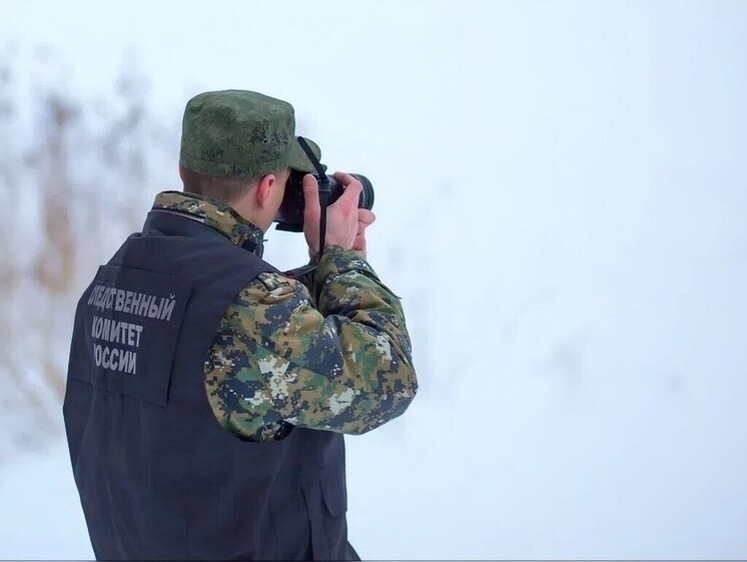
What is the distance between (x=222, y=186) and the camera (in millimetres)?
850

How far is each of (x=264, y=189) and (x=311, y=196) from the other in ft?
0.24

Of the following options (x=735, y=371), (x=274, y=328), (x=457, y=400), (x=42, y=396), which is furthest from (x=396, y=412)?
(x=735, y=371)

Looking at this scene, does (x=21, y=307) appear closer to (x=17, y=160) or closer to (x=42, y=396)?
(x=42, y=396)

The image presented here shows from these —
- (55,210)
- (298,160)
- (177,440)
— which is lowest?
(177,440)

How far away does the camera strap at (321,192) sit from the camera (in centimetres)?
91

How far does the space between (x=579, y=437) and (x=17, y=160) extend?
4.54 ft

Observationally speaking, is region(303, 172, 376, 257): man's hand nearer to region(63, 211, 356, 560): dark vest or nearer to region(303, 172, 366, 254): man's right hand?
region(303, 172, 366, 254): man's right hand

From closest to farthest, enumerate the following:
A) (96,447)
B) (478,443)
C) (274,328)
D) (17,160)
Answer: (274,328)
(96,447)
(17,160)
(478,443)

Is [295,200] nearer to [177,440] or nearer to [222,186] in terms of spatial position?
[222,186]

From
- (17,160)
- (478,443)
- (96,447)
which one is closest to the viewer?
(96,447)

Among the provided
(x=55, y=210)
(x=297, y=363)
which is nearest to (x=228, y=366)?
(x=297, y=363)

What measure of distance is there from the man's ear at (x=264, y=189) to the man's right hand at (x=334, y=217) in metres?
0.06

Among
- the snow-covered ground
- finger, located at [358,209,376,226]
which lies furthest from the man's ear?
the snow-covered ground

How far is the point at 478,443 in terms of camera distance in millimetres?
1862
